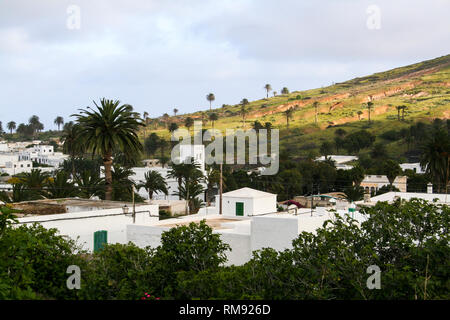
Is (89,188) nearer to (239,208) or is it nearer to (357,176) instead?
(239,208)

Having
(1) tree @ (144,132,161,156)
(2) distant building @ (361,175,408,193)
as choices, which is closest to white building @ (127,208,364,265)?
(2) distant building @ (361,175,408,193)

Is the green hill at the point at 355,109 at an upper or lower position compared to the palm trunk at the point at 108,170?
upper

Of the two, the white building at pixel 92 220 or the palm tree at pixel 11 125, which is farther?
the palm tree at pixel 11 125

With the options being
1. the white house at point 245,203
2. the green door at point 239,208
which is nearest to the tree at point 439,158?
the white house at point 245,203

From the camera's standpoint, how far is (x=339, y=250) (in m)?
9.78

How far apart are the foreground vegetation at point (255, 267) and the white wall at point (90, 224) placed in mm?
9362

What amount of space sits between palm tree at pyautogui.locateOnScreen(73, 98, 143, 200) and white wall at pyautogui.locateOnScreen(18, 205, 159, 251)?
17.4 feet

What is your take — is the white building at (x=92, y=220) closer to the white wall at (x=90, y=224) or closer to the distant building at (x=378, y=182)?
the white wall at (x=90, y=224)

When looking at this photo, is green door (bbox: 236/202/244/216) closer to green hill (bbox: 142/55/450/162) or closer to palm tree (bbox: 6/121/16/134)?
green hill (bbox: 142/55/450/162)

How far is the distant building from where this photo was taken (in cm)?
5766

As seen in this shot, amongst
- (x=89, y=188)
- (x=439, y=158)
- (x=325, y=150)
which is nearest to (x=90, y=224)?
(x=89, y=188)

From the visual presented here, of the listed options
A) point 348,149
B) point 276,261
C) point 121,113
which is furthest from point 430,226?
point 348,149

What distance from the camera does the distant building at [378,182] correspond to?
57656 mm
